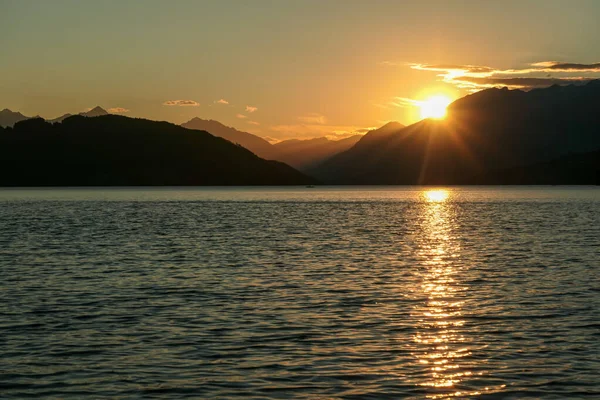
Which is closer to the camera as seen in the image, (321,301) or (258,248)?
(321,301)

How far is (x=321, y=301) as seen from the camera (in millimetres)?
35375

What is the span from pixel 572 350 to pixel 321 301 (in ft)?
42.0

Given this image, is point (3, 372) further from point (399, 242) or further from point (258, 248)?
point (399, 242)

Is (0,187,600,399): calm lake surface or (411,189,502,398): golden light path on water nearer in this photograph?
(0,187,600,399): calm lake surface

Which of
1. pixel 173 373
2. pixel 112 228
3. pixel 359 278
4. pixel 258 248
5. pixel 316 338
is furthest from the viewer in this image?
pixel 112 228

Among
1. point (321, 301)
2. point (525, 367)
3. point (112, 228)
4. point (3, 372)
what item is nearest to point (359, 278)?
point (321, 301)

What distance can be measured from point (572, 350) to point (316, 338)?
8188 millimetres

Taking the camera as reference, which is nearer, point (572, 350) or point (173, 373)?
point (173, 373)

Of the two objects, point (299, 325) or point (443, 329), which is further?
point (299, 325)

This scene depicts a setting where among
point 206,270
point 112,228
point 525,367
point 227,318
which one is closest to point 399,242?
point 206,270

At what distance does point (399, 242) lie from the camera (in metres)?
74.9

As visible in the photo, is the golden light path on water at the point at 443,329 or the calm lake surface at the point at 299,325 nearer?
the calm lake surface at the point at 299,325

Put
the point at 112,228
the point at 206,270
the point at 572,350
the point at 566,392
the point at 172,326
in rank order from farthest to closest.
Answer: the point at 112,228 < the point at 206,270 < the point at 172,326 < the point at 572,350 < the point at 566,392

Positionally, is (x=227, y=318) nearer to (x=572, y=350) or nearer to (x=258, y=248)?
(x=572, y=350)
